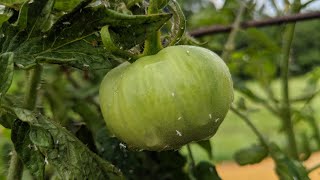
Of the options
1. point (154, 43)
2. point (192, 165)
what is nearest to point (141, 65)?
point (154, 43)

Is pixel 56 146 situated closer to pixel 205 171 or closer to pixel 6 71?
pixel 6 71

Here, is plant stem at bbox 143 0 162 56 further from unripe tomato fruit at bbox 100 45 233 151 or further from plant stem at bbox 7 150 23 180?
plant stem at bbox 7 150 23 180

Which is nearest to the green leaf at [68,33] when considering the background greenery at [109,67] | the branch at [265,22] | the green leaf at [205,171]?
the background greenery at [109,67]

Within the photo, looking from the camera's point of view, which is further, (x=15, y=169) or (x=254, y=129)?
(x=254, y=129)

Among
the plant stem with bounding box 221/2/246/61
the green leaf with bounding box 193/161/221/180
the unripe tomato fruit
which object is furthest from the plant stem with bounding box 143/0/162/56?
the plant stem with bounding box 221/2/246/61

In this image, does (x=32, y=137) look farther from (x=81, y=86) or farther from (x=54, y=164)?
(x=81, y=86)

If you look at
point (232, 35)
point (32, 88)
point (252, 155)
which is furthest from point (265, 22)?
point (32, 88)
